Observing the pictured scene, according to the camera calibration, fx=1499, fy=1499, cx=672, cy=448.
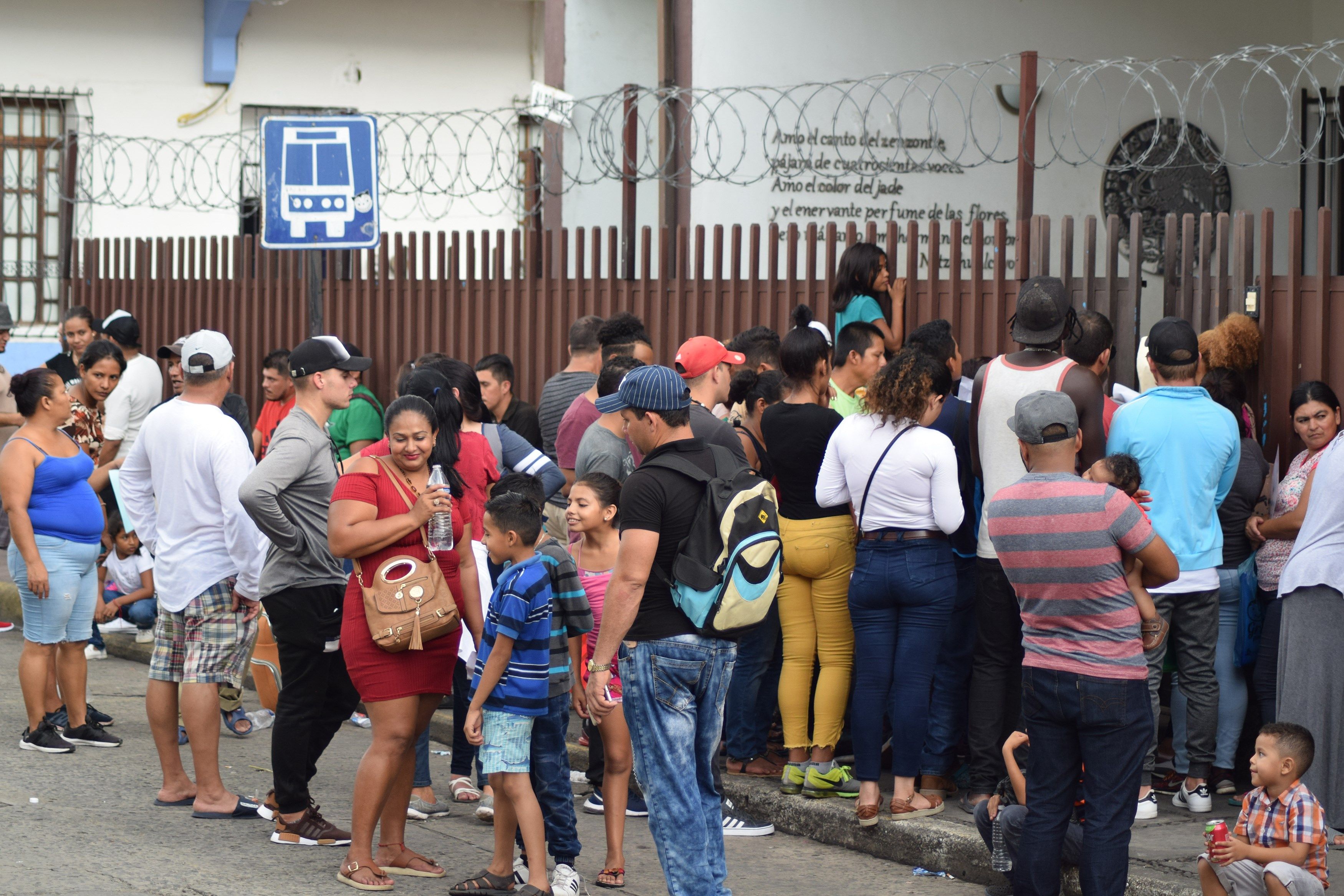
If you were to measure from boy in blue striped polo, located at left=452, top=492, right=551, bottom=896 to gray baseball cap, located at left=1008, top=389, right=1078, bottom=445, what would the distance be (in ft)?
5.35

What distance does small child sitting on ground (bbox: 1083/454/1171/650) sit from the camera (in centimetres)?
448

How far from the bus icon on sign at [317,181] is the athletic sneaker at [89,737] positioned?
2.98 metres

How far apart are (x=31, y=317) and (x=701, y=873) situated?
41.6ft

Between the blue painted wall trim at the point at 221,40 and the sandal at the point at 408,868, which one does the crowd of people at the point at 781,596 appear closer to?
the sandal at the point at 408,868

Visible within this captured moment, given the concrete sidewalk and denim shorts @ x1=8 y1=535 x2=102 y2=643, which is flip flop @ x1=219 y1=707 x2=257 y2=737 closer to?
denim shorts @ x1=8 y1=535 x2=102 y2=643

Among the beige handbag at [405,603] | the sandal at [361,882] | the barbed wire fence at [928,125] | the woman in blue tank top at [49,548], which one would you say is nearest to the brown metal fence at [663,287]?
the barbed wire fence at [928,125]

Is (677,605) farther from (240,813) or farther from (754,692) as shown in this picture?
(240,813)

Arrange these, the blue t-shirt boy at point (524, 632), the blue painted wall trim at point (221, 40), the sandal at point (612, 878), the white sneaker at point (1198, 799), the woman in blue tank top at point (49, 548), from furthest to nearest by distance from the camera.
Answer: the blue painted wall trim at point (221, 40), the woman in blue tank top at point (49, 548), the white sneaker at point (1198, 799), the sandal at point (612, 878), the blue t-shirt boy at point (524, 632)

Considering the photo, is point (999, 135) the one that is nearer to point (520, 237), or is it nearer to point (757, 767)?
point (520, 237)

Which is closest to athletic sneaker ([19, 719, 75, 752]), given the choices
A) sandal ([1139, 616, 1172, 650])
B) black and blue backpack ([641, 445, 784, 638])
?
black and blue backpack ([641, 445, 784, 638])


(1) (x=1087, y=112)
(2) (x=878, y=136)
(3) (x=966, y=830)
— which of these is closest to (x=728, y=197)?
(2) (x=878, y=136)

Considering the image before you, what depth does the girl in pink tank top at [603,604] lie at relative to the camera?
5207 millimetres

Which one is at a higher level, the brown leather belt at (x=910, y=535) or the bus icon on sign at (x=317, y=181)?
the bus icon on sign at (x=317, y=181)

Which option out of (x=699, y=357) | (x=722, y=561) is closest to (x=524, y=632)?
(x=722, y=561)
